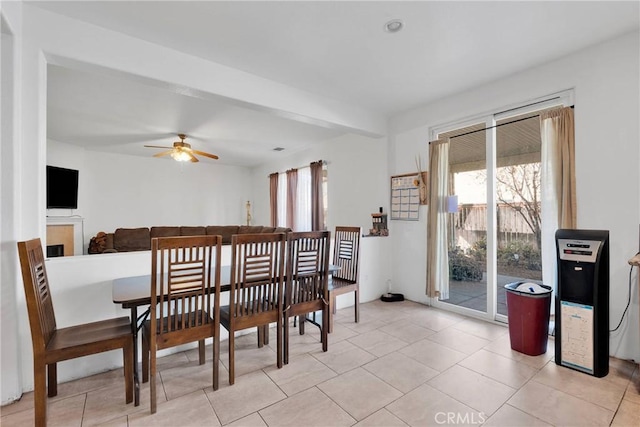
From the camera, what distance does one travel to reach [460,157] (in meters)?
3.53

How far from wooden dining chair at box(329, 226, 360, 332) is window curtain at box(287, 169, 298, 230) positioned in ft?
8.62

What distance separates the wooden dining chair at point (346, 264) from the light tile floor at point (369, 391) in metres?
0.55

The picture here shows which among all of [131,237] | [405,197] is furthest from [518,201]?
[131,237]

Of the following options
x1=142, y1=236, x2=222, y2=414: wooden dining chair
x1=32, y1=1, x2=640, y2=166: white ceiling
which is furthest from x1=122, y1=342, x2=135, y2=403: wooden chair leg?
x1=32, y1=1, x2=640, y2=166: white ceiling

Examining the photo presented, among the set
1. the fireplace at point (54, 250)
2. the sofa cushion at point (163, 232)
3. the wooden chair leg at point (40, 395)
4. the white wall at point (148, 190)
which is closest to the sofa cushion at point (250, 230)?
the sofa cushion at point (163, 232)

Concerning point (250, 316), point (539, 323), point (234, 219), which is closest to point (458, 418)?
point (539, 323)

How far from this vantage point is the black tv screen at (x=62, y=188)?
16.1 ft

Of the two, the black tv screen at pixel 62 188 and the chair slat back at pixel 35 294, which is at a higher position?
the black tv screen at pixel 62 188

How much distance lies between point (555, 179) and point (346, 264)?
2.18 m

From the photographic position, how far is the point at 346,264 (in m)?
3.46

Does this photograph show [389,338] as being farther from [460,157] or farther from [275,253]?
[460,157]

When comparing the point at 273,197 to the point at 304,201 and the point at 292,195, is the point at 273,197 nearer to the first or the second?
the point at 292,195

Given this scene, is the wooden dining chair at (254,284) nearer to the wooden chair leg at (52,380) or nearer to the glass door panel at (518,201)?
the wooden chair leg at (52,380)

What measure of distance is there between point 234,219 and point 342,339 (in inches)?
232
